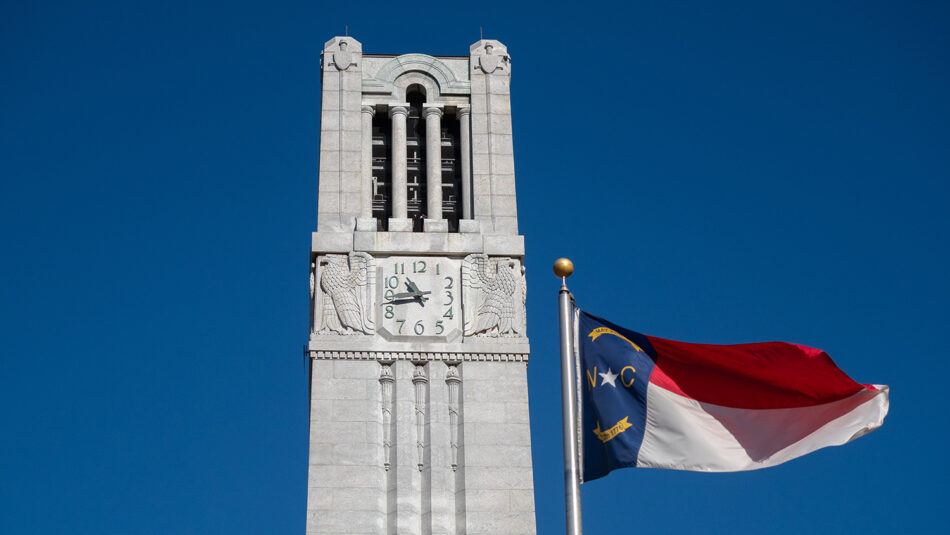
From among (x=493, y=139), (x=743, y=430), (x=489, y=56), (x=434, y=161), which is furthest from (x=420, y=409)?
(x=743, y=430)

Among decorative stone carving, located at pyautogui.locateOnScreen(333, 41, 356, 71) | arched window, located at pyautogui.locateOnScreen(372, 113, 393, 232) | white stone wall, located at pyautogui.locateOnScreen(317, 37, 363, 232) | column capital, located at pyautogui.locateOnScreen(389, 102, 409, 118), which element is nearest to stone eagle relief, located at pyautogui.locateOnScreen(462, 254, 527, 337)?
arched window, located at pyautogui.locateOnScreen(372, 113, 393, 232)

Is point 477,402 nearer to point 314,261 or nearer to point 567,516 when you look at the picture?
point 314,261

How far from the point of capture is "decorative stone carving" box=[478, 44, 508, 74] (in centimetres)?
4831

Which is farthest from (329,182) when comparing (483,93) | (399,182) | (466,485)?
(466,485)

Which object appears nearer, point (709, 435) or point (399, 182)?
point (709, 435)

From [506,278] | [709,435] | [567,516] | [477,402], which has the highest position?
[506,278]

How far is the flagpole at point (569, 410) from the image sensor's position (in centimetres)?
2616

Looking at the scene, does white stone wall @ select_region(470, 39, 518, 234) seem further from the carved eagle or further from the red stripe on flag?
the red stripe on flag

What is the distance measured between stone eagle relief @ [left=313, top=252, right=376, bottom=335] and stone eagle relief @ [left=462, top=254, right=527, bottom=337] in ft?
8.28

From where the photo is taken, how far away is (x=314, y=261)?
4444cm

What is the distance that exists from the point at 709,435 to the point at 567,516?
380 centimetres

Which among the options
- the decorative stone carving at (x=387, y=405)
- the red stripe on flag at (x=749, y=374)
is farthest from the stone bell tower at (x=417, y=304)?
the red stripe on flag at (x=749, y=374)

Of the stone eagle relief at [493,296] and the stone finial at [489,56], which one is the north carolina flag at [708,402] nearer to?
the stone eagle relief at [493,296]

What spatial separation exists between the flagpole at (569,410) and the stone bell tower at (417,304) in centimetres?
1305
